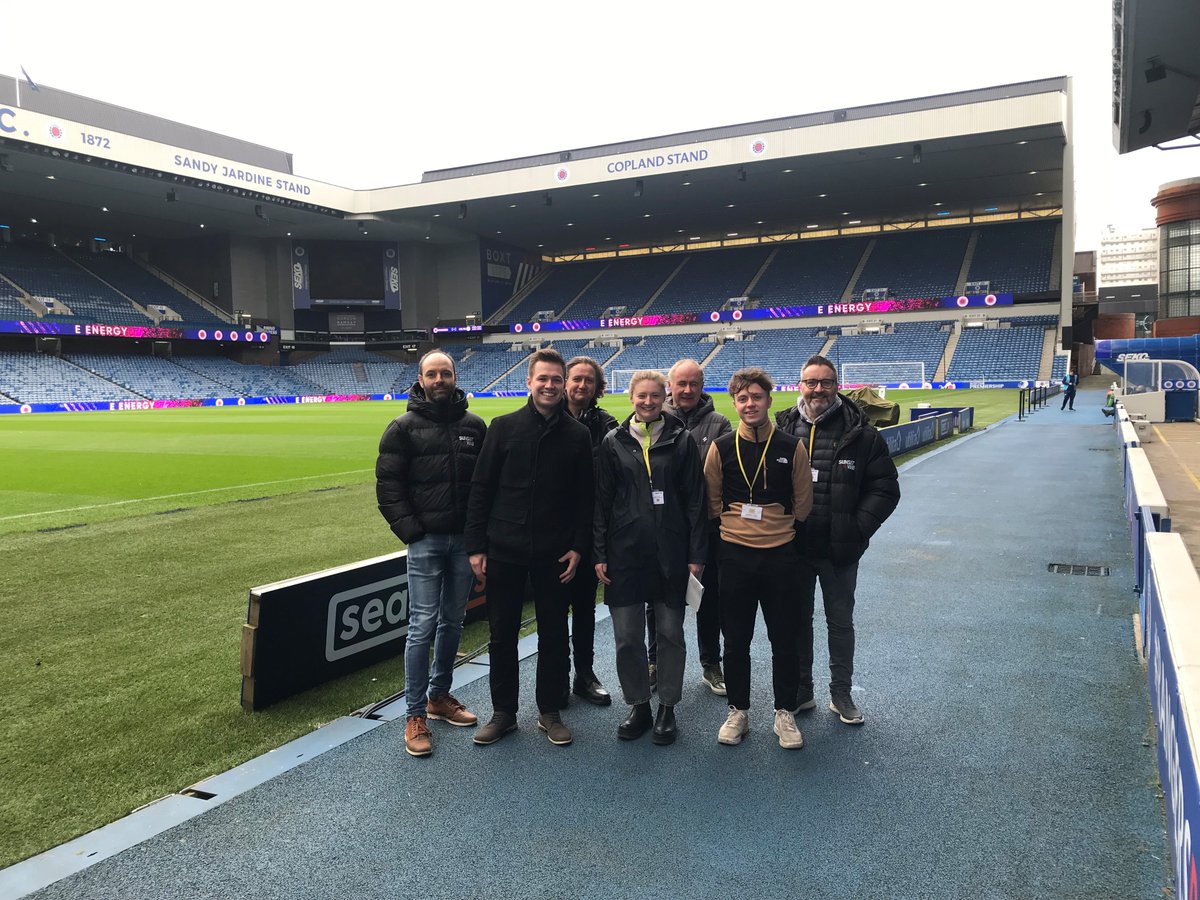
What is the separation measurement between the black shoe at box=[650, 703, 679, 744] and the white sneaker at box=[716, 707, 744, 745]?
9.2 inches

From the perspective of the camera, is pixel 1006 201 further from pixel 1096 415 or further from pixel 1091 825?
pixel 1091 825

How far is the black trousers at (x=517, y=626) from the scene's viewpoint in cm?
405

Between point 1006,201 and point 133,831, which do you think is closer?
point 133,831

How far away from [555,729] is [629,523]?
1.09 m

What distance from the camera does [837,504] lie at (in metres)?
4.18

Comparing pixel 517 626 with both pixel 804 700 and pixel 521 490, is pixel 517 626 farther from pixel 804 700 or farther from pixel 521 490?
pixel 804 700

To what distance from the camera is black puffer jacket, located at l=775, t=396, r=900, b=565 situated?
4.17 meters

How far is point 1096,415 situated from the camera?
89.5 feet

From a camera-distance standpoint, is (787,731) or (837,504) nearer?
(787,731)

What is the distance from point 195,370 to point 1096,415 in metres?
50.6

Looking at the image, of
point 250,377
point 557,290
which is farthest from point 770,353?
point 250,377

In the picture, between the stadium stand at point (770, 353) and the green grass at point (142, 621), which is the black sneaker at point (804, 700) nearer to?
the green grass at point (142, 621)

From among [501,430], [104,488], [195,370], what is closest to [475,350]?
[195,370]

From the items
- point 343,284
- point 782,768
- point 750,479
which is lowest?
point 782,768
